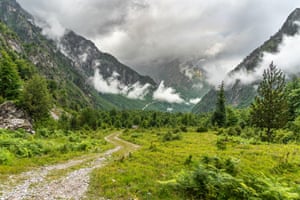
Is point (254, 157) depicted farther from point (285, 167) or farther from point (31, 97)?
point (31, 97)

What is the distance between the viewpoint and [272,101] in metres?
34.2

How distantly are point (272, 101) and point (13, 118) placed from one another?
4903 centimetres

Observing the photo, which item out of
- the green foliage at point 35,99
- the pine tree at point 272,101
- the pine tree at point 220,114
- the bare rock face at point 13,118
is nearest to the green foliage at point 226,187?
the pine tree at point 272,101

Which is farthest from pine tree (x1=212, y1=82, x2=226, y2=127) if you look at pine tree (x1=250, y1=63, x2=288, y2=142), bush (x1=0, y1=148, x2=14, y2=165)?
bush (x1=0, y1=148, x2=14, y2=165)

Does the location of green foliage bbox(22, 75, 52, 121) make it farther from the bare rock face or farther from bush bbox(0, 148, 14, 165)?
bush bbox(0, 148, 14, 165)

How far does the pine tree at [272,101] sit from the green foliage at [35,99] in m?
48.0

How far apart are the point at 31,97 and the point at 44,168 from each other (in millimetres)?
41925

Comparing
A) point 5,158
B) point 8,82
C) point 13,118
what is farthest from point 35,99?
point 5,158

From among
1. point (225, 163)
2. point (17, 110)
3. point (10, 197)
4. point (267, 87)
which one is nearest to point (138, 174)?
point (225, 163)

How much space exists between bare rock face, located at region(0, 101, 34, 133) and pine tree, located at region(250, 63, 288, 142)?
43132 millimetres

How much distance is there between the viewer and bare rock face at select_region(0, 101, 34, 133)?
47531mm

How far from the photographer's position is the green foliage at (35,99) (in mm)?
56156

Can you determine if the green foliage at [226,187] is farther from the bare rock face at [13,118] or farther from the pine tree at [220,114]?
the pine tree at [220,114]

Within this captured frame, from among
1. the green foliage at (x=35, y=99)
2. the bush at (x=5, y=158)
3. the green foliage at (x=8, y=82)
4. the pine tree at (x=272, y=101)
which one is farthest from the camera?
the green foliage at (x=8, y=82)
